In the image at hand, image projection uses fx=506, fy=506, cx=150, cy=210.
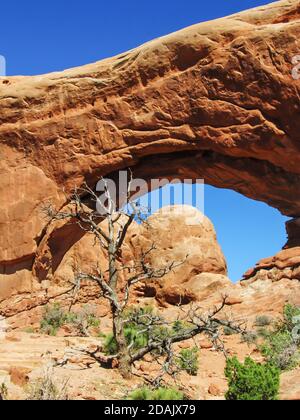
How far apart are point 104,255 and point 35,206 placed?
23.1 feet

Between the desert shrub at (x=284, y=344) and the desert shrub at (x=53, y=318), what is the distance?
6.01 metres

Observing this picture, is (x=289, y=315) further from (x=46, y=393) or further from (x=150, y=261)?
(x=150, y=261)

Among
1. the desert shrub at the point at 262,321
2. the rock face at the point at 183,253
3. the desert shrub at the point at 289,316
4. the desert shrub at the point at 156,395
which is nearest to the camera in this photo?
the desert shrub at the point at 156,395

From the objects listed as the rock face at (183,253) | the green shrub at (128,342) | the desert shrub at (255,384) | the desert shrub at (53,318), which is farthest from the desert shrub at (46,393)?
the rock face at (183,253)

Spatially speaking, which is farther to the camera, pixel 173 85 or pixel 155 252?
Answer: pixel 155 252

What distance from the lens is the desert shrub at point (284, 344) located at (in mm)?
9922

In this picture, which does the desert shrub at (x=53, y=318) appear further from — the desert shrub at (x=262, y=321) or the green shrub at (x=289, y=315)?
the green shrub at (x=289, y=315)

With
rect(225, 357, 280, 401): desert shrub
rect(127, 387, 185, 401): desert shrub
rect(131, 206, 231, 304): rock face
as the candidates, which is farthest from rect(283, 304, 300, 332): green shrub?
rect(127, 387, 185, 401): desert shrub

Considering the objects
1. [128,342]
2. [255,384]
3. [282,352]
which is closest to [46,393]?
[255,384]
